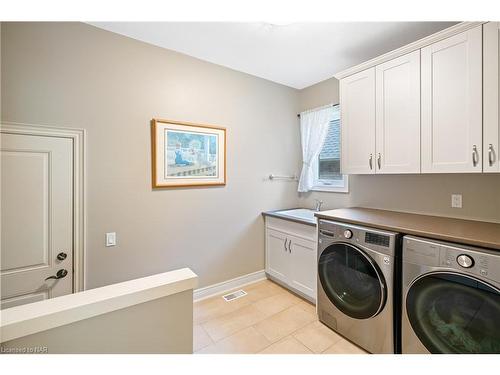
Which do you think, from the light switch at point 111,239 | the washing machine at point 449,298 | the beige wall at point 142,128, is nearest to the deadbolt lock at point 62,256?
the beige wall at point 142,128

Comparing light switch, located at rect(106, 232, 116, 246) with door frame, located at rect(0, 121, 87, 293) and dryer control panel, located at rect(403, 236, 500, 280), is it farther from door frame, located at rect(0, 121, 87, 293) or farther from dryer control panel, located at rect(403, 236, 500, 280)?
dryer control panel, located at rect(403, 236, 500, 280)

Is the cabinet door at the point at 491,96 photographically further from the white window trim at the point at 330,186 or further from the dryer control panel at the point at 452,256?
the white window trim at the point at 330,186

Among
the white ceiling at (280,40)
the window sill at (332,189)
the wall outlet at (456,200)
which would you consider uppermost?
the white ceiling at (280,40)

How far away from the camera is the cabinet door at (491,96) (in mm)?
1425

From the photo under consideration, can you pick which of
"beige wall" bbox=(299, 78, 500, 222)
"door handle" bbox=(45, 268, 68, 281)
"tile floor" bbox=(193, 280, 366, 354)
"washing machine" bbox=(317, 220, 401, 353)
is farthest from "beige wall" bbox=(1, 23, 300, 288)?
"washing machine" bbox=(317, 220, 401, 353)

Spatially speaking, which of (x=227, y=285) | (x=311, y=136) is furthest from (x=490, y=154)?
(x=227, y=285)

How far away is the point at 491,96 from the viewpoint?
145 centimetres

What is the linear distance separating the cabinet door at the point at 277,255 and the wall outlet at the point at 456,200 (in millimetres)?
1573

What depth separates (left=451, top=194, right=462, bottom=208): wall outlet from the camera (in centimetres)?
188

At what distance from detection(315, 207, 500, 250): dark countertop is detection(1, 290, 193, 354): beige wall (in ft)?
4.56

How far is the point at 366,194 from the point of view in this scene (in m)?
2.55

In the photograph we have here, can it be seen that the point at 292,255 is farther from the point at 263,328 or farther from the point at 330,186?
the point at 330,186
